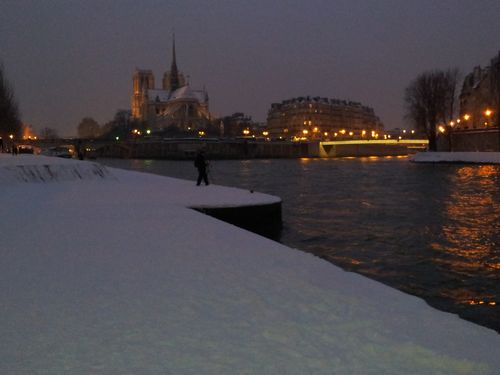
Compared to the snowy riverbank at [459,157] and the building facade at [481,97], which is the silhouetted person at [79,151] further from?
the building facade at [481,97]

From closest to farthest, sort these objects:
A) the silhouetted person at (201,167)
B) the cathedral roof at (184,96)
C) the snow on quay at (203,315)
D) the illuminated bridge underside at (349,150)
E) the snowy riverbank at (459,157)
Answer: the snow on quay at (203,315), the silhouetted person at (201,167), the snowy riverbank at (459,157), the illuminated bridge underside at (349,150), the cathedral roof at (184,96)

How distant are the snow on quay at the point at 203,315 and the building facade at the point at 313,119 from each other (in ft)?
532

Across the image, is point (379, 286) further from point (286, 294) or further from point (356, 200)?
point (356, 200)

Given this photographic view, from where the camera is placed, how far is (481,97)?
9156 cm

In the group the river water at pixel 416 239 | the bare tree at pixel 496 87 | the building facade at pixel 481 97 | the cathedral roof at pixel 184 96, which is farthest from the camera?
the cathedral roof at pixel 184 96

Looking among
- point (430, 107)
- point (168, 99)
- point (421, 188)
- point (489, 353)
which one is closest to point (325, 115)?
point (168, 99)

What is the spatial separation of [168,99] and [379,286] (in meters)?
196

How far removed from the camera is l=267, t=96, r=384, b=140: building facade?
586ft

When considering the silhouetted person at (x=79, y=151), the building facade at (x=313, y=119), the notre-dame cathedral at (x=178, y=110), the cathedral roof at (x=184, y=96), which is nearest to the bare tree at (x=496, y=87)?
the silhouetted person at (x=79, y=151)

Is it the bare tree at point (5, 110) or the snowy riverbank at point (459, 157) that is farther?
the snowy riverbank at point (459, 157)

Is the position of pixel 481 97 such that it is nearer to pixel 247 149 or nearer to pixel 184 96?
pixel 247 149

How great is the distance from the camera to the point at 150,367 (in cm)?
418

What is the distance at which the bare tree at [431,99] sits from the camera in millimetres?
73438

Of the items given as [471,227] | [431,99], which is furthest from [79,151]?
[471,227]
